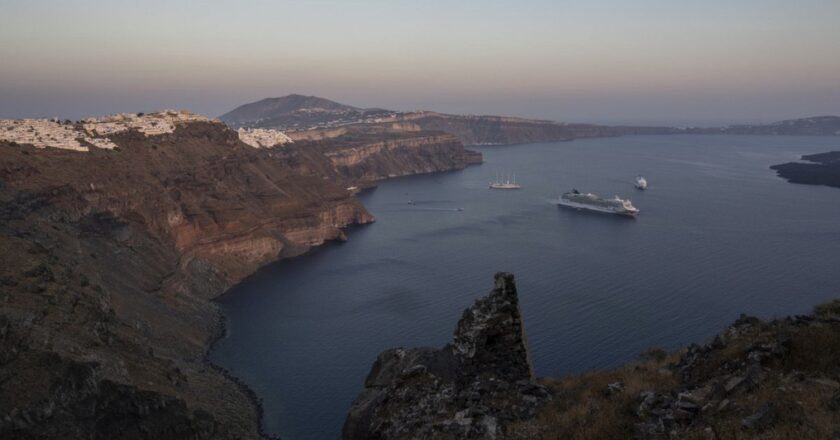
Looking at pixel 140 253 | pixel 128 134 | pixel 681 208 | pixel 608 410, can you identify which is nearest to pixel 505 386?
pixel 608 410

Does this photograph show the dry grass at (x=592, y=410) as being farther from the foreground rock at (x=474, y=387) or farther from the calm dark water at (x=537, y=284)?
the calm dark water at (x=537, y=284)

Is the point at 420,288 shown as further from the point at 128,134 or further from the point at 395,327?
the point at 128,134

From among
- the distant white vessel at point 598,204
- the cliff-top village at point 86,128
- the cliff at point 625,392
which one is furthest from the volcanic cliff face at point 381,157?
the cliff at point 625,392

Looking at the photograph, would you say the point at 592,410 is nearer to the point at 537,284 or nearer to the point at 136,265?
the point at 537,284

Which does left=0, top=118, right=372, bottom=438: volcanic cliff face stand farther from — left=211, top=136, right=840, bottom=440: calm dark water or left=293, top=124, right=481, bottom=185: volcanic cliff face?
left=293, top=124, right=481, bottom=185: volcanic cliff face

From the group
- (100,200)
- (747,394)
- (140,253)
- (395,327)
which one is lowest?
(395,327)

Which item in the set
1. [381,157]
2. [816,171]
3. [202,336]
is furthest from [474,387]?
[381,157]
